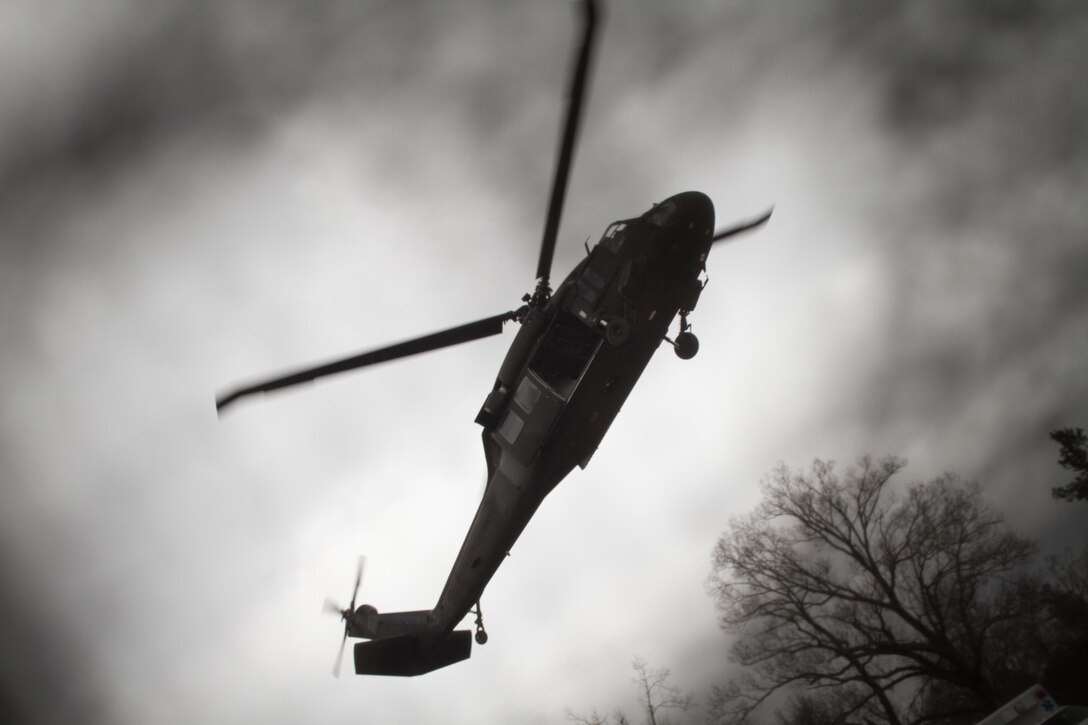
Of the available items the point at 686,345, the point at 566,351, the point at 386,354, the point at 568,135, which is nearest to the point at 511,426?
the point at 566,351

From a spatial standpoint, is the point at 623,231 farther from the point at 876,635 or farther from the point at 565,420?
the point at 876,635

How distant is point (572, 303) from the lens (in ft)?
25.8

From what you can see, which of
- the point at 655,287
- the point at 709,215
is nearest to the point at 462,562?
the point at 655,287

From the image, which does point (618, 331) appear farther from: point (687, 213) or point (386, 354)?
point (386, 354)

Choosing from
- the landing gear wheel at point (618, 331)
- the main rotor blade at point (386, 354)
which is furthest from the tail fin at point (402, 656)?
the landing gear wheel at point (618, 331)

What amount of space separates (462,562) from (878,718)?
12.9m

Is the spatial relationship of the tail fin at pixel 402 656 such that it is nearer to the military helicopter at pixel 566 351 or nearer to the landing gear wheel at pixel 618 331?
the military helicopter at pixel 566 351

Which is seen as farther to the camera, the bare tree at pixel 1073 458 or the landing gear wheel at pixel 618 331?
the bare tree at pixel 1073 458

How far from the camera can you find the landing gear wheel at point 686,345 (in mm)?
8141

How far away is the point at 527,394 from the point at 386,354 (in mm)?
2503

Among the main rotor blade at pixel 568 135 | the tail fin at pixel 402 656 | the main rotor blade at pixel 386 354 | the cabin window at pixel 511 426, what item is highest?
the main rotor blade at pixel 568 135

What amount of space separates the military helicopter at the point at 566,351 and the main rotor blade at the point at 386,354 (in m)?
0.02

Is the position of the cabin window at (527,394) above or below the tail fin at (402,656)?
above

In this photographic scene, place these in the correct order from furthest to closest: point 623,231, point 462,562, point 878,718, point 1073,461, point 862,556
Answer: point 1073,461
point 862,556
point 878,718
point 462,562
point 623,231
